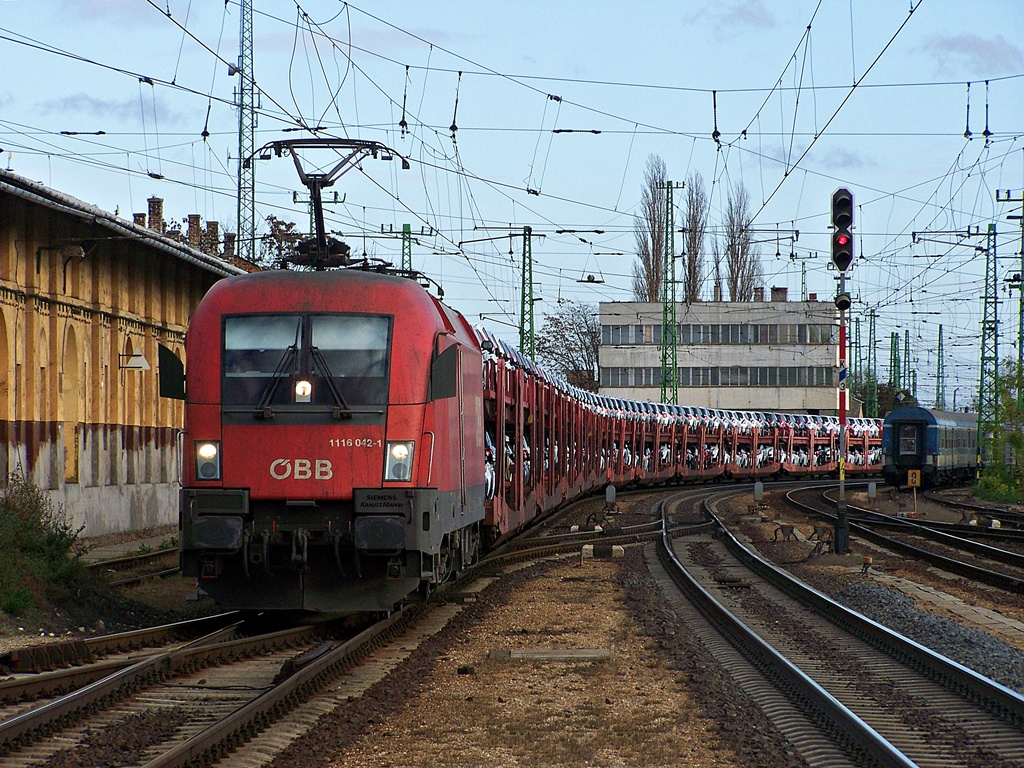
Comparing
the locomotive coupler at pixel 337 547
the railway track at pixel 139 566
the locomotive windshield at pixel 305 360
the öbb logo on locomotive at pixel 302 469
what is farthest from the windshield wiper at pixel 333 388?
the railway track at pixel 139 566

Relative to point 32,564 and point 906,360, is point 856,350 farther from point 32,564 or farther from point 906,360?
point 32,564

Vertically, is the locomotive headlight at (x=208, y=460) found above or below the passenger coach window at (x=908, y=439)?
above

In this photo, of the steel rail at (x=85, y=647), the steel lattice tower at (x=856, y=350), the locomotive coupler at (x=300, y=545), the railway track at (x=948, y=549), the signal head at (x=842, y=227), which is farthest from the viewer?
the steel lattice tower at (x=856, y=350)

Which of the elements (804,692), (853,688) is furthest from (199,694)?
(853,688)

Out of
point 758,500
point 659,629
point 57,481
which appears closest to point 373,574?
point 659,629

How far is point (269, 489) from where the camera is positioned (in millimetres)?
10836

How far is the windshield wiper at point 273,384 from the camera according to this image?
10.9 meters

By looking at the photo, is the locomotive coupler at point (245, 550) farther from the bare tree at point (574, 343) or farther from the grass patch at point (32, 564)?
the bare tree at point (574, 343)

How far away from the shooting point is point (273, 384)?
11055mm

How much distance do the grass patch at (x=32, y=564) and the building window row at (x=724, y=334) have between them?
74679 millimetres

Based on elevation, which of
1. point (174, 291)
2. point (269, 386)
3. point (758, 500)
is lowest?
point (758, 500)

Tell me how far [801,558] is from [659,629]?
915 centimetres

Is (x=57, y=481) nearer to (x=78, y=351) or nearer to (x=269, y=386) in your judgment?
(x=78, y=351)

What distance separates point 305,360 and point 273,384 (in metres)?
0.35
